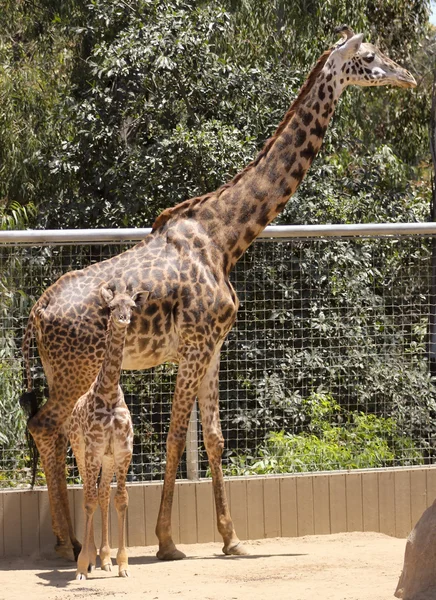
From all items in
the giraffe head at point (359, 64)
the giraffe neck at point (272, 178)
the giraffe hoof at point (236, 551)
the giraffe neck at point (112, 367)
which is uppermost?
the giraffe head at point (359, 64)

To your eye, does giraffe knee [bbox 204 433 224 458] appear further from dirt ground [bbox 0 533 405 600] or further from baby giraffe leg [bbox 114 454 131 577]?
baby giraffe leg [bbox 114 454 131 577]

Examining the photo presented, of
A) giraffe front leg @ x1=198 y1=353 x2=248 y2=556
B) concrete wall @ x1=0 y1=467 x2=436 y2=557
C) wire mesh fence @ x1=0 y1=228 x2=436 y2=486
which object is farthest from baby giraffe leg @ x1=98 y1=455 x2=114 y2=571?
wire mesh fence @ x1=0 y1=228 x2=436 y2=486

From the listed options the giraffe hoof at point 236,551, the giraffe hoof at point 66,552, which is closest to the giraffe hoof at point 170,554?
the giraffe hoof at point 236,551

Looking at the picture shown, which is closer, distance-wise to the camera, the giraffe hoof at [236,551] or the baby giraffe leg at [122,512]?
the baby giraffe leg at [122,512]

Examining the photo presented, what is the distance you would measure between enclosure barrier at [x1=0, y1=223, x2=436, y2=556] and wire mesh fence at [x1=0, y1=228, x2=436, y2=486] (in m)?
0.02

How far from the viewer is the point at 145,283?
6.82 metres

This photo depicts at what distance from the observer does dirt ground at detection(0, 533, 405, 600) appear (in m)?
5.50

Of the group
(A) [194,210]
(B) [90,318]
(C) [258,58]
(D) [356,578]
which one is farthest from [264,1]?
(D) [356,578]

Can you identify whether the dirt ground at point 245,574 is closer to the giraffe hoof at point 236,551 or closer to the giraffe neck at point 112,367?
the giraffe hoof at point 236,551

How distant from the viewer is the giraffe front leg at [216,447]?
6934mm

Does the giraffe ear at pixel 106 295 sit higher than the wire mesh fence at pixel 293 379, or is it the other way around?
the giraffe ear at pixel 106 295

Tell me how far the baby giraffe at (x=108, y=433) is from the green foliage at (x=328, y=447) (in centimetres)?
186

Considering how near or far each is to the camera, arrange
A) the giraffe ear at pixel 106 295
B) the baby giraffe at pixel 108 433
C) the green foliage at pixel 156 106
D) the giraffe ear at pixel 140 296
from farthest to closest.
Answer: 1. the green foliage at pixel 156 106
2. the giraffe ear at pixel 140 296
3. the giraffe ear at pixel 106 295
4. the baby giraffe at pixel 108 433

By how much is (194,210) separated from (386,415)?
7.79 feet
